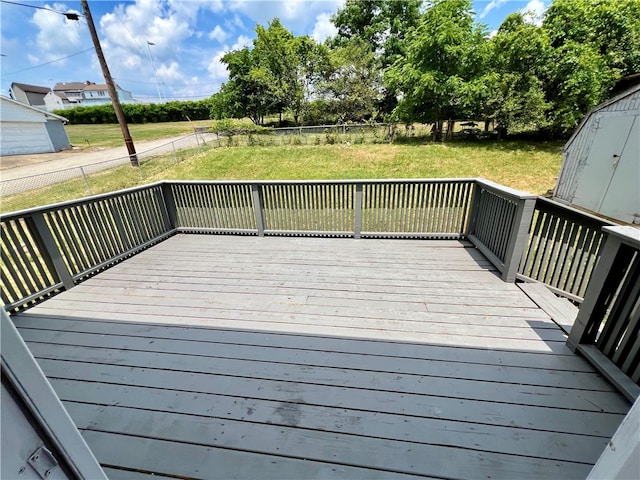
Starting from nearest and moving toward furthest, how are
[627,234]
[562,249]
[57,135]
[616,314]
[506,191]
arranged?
1. [627,234]
2. [616,314]
3. [562,249]
4. [506,191]
5. [57,135]

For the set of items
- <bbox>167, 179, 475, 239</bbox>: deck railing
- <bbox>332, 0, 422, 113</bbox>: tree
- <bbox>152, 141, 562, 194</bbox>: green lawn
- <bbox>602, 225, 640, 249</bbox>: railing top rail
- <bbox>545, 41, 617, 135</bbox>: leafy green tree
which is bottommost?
<bbox>152, 141, 562, 194</bbox>: green lawn

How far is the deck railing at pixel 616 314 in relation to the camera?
5.27 ft

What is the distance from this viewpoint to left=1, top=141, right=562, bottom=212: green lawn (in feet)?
31.3

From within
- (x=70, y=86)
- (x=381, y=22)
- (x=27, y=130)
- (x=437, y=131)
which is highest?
(x=70, y=86)

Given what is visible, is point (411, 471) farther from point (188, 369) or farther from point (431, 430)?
point (188, 369)

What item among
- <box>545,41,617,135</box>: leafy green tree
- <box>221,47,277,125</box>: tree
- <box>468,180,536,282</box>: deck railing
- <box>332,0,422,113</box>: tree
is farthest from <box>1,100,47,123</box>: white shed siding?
<box>545,41,617,135</box>: leafy green tree

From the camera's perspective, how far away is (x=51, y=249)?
288cm

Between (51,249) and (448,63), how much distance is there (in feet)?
47.1

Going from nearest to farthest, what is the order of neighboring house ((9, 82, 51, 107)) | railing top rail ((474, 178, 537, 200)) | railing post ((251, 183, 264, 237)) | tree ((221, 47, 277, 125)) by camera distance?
railing top rail ((474, 178, 537, 200))
railing post ((251, 183, 264, 237))
tree ((221, 47, 277, 125))
neighboring house ((9, 82, 51, 107))

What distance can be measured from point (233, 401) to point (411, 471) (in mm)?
1027

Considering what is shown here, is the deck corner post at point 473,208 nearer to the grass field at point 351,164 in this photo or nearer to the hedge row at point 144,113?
the grass field at point 351,164

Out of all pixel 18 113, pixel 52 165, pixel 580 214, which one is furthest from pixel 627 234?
pixel 18 113

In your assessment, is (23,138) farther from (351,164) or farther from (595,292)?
(595,292)

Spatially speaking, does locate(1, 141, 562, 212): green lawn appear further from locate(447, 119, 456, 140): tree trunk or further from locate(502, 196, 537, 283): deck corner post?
locate(502, 196, 537, 283): deck corner post
